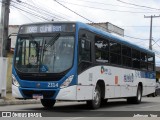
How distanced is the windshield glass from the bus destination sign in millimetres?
282

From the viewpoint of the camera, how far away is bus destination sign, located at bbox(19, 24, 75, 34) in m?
15.4

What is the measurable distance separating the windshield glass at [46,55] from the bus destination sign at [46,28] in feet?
0.93

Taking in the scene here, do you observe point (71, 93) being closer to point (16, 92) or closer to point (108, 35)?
point (16, 92)

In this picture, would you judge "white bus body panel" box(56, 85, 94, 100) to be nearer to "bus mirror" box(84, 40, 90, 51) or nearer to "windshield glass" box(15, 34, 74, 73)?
"windshield glass" box(15, 34, 74, 73)

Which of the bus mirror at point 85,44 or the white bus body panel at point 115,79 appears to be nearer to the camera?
the bus mirror at point 85,44

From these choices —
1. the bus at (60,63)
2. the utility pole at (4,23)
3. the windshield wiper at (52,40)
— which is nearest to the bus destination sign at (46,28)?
the bus at (60,63)

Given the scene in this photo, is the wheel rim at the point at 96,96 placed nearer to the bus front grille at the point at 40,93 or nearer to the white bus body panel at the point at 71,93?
the white bus body panel at the point at 71,93

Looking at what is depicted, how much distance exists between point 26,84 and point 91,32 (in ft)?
11.3

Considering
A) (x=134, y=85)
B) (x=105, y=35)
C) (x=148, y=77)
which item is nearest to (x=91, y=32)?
(x=105, y=35)

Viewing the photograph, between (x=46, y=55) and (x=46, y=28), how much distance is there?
118cm

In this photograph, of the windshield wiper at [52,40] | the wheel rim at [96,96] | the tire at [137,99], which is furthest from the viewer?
the tire at [137,99]

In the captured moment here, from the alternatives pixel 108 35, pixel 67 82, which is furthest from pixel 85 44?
pixel 108 35

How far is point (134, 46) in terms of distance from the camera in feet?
74.3

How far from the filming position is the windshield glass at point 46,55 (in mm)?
14969
